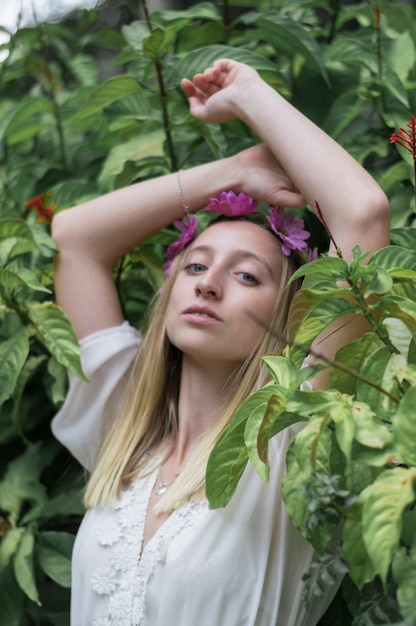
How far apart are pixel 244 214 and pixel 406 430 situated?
2.36 feet

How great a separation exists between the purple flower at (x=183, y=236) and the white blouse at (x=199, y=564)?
0.40 metres

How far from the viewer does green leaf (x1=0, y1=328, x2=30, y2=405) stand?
5.05ft

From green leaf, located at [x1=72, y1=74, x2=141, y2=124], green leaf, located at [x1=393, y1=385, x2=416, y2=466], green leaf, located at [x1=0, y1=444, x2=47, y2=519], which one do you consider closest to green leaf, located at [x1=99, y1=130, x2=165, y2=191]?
green leaf, located at [x1=72, y1=74, x2=141, y2=124]

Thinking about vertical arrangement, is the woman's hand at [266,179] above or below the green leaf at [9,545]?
above

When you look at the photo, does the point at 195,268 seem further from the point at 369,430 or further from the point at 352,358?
the point at 369,430

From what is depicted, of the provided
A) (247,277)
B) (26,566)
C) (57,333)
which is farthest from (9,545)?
(247,277)

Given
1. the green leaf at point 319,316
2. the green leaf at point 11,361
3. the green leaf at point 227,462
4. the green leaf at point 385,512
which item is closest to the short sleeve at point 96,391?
the green leaf at point 11,361

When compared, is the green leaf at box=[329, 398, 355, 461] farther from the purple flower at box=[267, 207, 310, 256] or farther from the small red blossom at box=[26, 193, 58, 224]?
the small red blossom at box=[26, 193, 58, 224]

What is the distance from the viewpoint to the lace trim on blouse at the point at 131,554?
1.39m

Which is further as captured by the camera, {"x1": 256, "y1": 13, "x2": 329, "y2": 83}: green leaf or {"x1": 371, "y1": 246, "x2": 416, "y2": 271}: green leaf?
{"x1": 256, "y1": 13, "x2": 329, "y2": 83}: green leaf

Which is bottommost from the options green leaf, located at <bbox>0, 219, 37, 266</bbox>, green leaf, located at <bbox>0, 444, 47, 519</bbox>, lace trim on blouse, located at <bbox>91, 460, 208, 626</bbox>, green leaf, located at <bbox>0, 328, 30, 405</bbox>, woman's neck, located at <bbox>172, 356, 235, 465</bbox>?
green leaf, located at <bbox>0, 444, 47, 519</bbox>

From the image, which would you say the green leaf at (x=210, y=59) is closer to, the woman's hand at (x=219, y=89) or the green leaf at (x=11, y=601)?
the woman's hand at (x=219, y=89)

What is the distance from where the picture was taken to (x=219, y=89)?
165cm

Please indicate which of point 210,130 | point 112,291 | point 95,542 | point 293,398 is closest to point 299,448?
point 293,398
